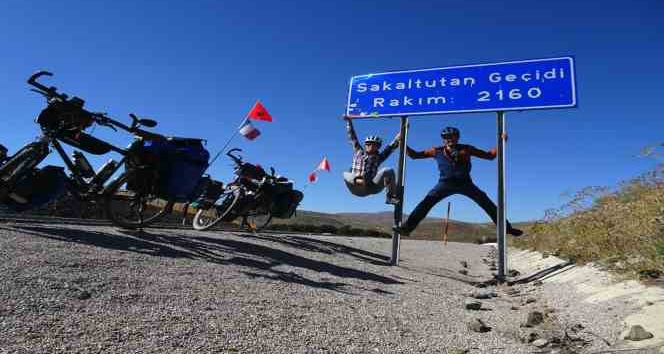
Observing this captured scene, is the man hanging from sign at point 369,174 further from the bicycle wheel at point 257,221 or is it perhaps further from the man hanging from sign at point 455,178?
the bicycle wheel at point 257,221

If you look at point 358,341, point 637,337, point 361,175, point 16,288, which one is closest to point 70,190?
point 16,288

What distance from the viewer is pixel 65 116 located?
5.12 m

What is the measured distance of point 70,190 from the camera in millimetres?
5324

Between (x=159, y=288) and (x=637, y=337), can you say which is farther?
(x=159, y=288)

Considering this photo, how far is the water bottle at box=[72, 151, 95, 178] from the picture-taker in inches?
211

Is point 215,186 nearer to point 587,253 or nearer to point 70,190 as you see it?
point 70,190

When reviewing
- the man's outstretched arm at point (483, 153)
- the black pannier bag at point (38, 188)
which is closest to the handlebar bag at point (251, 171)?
the black pannier bag at point (38, 188)

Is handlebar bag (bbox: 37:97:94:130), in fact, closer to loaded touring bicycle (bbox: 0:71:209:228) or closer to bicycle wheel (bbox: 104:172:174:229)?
loaded touring bicycle (bbox: 0:71:209:228)

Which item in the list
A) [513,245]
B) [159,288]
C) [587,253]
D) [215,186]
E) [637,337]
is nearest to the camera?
[637,337]

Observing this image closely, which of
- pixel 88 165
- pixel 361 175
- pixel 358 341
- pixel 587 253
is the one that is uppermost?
pixel 361 175

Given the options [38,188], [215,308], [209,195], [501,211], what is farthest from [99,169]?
[501,211]

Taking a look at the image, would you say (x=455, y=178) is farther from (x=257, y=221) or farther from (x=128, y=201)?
(x=257, y=221)

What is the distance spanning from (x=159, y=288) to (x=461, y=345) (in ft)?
6.92

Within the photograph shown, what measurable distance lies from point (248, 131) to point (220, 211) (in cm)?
235
